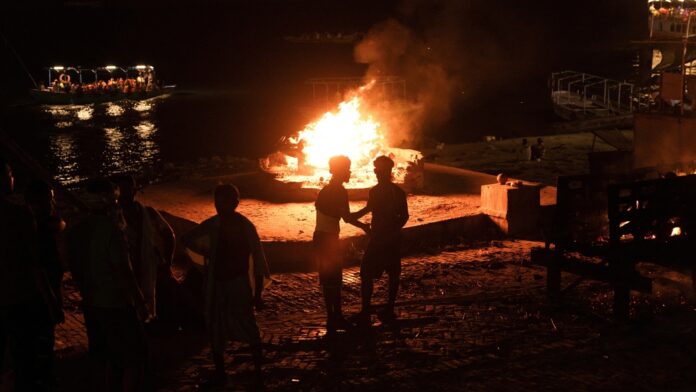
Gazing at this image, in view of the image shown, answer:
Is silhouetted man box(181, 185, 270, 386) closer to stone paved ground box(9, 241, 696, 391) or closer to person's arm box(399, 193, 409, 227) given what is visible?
stone paved ground box(9, 241, 696, 391)

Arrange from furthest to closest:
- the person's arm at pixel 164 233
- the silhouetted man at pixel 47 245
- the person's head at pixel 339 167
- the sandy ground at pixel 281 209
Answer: the sandy ground at pixel 281 209 → the person's head at pixel 339 167 → the person's arm at pixel 164 233 → the silhouetted man at pixel 47 245

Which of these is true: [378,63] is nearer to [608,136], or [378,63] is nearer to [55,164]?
[608,136]

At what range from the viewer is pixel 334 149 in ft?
50.0

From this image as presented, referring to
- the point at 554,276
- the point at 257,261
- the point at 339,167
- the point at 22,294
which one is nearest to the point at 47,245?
the point at 22,294

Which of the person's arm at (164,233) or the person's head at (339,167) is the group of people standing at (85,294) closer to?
the person's arm at (164,233)

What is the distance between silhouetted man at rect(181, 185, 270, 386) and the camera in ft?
18.1

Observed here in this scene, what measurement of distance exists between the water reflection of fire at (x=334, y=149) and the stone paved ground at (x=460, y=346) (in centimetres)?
615

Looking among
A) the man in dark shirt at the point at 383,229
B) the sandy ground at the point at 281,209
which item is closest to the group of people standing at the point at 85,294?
the man in dark shirt at the point at 383,229

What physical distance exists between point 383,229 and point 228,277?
2.10m

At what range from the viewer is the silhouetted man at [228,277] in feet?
18.1

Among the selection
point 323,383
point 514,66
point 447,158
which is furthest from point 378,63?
point 514,66

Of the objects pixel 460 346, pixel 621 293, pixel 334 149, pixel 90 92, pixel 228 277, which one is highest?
pixel 90 92

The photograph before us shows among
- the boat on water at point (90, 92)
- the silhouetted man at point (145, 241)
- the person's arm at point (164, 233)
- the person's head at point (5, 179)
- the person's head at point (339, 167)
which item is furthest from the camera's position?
the boat on water at point (90, 92)

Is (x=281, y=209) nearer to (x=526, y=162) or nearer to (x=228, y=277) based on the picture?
(x=228, y=277)
